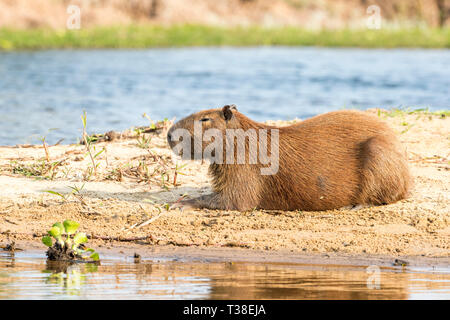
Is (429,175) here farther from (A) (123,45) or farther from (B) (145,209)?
(A) (123,45)

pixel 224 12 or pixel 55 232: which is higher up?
pixel 224 12

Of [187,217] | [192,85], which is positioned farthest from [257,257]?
[192,85]

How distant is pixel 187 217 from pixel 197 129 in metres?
0.72

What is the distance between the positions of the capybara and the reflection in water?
1.03m

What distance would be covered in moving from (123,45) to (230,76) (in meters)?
9.30

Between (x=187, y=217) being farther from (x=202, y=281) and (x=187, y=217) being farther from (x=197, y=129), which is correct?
(x=202, y=281)

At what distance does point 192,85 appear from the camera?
15.1 meters

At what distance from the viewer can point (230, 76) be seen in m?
16.8

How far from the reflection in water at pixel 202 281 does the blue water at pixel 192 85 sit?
4.04 metres

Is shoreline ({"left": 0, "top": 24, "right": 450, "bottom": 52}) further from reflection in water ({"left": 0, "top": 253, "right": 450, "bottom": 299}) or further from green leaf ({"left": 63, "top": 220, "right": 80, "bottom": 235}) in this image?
reflection in water ({"left": 0, "top": 253, "right": 450, "bottom": 299})

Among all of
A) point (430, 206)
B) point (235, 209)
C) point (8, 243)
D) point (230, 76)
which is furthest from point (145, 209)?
point (230, 76)
